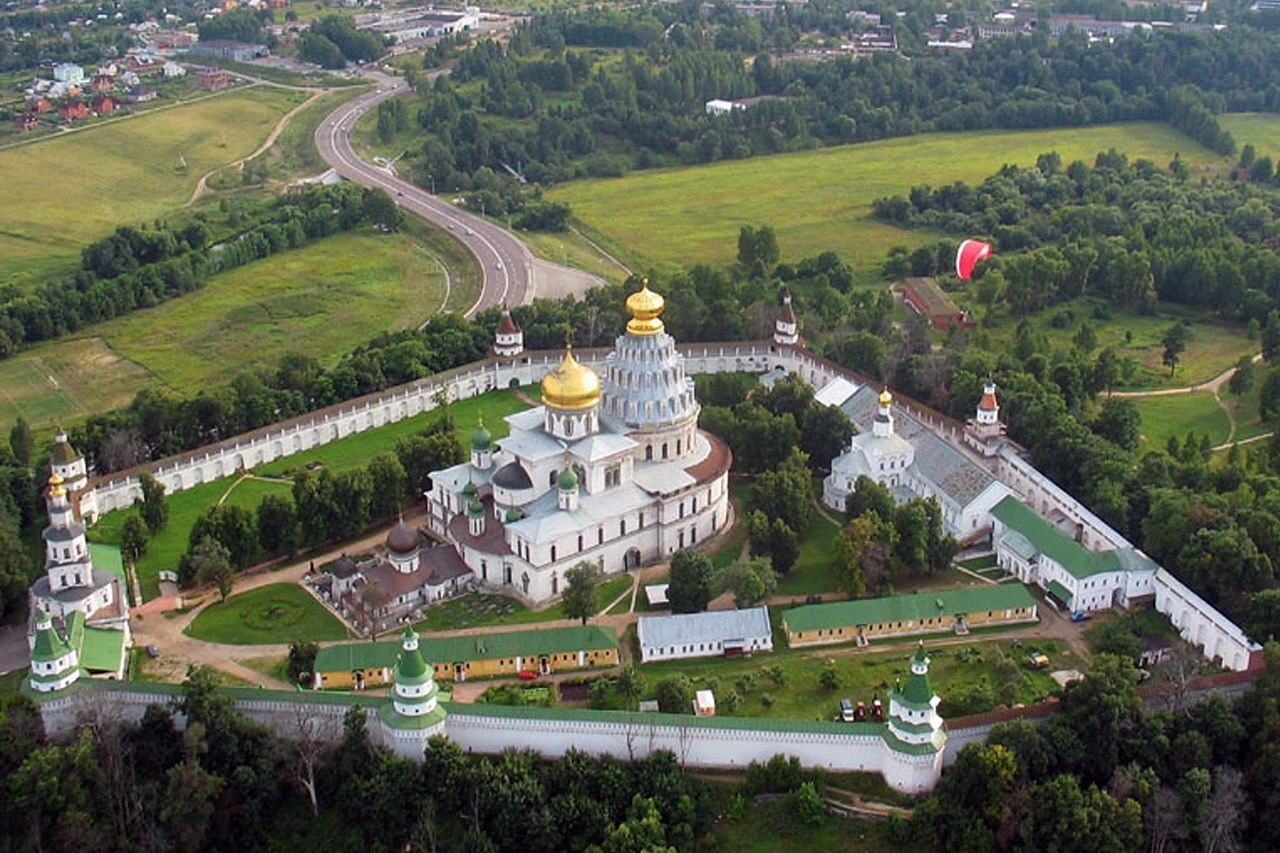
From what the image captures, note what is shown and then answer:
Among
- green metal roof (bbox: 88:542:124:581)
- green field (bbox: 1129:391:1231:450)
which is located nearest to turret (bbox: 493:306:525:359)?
green metal roof (bbox: 88:542:124:581)

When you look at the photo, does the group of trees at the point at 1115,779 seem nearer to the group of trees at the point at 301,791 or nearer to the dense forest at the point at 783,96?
the group of trees at the point at 301,791

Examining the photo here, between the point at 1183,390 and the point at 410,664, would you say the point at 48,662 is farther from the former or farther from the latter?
the point at 1183,390

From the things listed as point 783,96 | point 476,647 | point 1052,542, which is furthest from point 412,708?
point 783,96

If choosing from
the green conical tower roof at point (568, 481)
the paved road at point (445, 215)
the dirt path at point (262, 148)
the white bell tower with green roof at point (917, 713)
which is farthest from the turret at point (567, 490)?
the dirt path at point (262, 148)

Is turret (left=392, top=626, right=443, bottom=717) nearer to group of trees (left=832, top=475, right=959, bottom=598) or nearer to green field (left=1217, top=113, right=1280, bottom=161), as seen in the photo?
group of trees (left=832, top=475, right=959, bottom=598)

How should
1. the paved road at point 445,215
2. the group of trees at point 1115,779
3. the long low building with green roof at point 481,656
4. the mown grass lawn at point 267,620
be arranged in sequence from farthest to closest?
the paved road at point 445,215
the mown grass lawn at point 267,620
the long low building with green roof at point 481,656
the group of trees at point 1115,779
